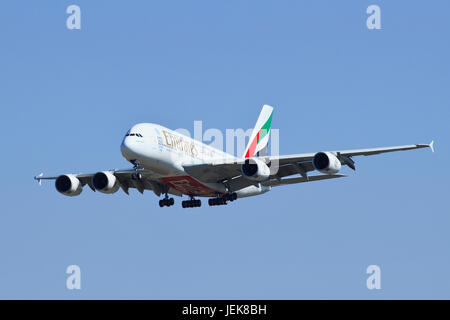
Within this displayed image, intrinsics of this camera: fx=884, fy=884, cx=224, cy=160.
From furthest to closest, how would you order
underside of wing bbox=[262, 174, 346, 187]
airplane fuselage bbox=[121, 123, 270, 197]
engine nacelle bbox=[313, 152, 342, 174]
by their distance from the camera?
1. underside of wing bbox=[262, 174, 346, 187]
2. engine nacelle bbox=[313, 152, 342, 174]
3. airplane fuselage bbox=[121, 123, 270, 197]

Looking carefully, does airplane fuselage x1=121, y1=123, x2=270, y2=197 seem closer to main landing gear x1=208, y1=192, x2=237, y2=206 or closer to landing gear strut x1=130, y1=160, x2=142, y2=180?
landing gear strut x1=130, y1=160, x2=142, y2=180

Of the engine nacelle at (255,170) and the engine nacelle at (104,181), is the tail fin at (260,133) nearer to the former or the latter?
the engine nacelle at (255,170)

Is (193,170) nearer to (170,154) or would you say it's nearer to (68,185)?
(170,154)

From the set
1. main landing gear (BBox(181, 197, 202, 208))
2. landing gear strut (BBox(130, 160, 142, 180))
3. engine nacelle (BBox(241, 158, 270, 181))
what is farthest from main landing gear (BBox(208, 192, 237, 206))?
landing gear strut (BBox(130, 160, 142, 180))

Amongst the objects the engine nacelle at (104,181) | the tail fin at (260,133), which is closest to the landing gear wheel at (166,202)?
the engine nacelle at (104,181)

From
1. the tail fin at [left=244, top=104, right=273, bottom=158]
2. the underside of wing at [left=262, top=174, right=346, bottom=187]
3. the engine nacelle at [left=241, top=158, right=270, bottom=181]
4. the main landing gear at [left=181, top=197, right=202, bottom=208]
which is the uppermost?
the tail fin at [left=244, top=104, right=273, bottom=158]
